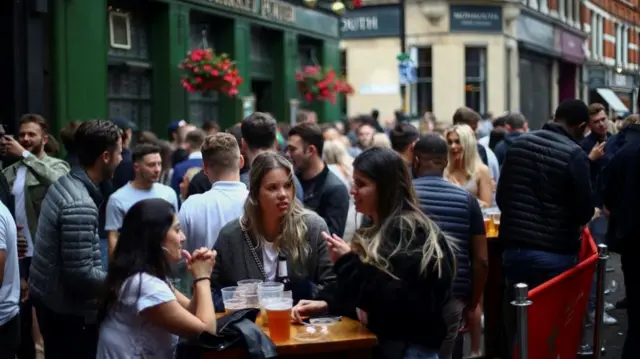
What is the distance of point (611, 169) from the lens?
6.94 m

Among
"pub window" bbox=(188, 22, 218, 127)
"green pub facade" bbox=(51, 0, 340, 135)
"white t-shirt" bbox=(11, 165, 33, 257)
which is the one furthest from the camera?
"pub window" bbox=(188, 22, 218, 127)

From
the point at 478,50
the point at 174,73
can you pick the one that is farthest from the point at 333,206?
the point at 478,50

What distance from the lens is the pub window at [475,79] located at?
118ft

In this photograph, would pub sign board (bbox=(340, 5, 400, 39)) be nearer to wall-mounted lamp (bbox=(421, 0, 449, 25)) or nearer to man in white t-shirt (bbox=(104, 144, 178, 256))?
wall-mounted lamp (bbox=(421, 0, 449, 25))

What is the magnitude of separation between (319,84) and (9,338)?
16169mm

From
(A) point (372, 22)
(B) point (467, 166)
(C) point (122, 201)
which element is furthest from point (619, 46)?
(C) point (122, 201)

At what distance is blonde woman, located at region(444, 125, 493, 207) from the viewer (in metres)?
8.63

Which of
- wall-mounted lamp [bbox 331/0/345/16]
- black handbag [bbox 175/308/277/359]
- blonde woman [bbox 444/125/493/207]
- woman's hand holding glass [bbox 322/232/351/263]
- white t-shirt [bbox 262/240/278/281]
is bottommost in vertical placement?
black handbag [bbox 175/308/277/359]

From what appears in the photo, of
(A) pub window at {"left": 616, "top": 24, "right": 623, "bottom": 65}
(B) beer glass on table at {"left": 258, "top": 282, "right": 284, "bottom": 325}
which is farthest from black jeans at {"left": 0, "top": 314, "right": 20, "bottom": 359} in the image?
(A) pub window at {"left": 616, "top": 24, "right": 623, "bottom": 65}

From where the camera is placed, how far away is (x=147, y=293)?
4.29 m

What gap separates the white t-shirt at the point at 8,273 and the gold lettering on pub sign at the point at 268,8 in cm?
1292

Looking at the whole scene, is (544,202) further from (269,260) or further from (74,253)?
(74,253)

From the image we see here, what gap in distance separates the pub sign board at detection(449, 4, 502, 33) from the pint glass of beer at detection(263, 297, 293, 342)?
32097 mm

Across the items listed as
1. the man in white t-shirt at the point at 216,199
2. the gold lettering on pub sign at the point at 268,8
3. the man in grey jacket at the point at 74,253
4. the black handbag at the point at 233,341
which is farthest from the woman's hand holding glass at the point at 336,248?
the gold lettering on pub sign at the point at 268,8
